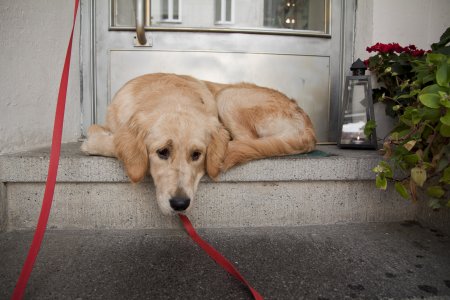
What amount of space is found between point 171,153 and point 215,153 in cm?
29

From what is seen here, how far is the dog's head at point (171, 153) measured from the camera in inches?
63.4

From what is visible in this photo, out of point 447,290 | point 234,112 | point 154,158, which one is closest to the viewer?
point 447,290

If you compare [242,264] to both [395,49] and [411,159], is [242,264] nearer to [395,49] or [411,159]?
[411,159]

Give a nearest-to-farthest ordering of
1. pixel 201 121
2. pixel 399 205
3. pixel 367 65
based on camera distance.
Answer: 1. pixel 201 121
2. pixel 399 205
3. pixel 367 65

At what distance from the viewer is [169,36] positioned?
2.95m

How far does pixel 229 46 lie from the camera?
301cm

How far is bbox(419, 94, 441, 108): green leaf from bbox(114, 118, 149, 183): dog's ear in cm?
137

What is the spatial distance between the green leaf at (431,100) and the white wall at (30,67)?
7.51ft

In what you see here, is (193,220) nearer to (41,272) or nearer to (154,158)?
(154,158)

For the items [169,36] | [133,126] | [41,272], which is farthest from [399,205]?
[169,36]

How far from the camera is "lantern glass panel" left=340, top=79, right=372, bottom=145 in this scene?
2527 mm

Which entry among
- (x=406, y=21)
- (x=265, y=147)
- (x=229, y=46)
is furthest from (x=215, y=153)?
(x=406, y=21)

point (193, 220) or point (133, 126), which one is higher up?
point (133, 126)

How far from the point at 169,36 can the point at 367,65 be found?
1.83m
